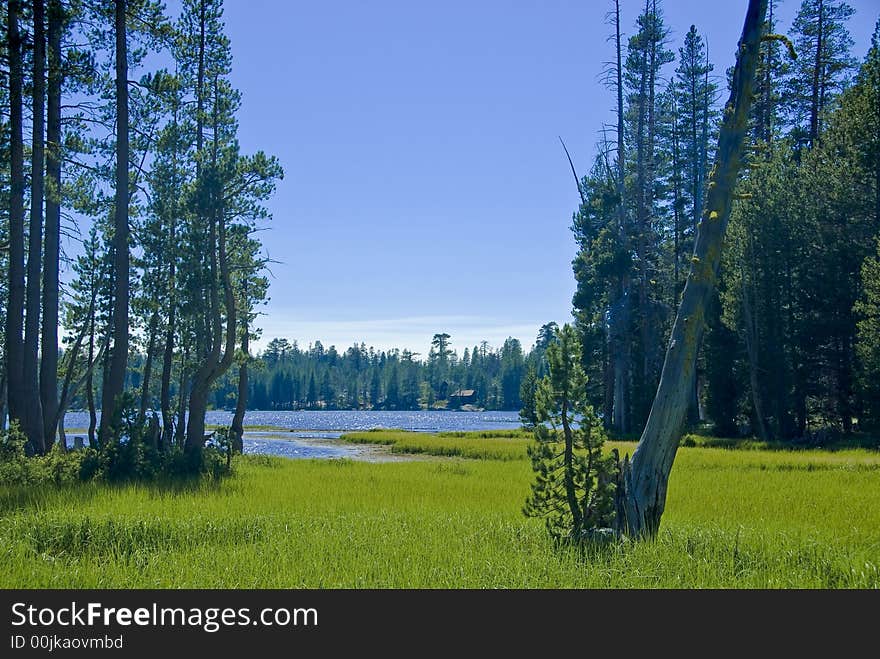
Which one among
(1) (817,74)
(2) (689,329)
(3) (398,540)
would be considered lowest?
(3) (398,540)

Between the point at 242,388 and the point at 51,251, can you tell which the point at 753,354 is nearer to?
the point at 242,388

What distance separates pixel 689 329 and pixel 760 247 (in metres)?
26.6

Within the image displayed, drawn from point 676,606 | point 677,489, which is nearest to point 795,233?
point 677,489

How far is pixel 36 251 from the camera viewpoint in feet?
55.9

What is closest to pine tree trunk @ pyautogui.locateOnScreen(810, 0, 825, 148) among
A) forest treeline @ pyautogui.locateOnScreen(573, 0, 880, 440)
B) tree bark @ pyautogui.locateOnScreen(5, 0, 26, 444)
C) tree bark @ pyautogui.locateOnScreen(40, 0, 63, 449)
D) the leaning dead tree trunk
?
forest treeline @ pyautogui.locateOnScreen(573, 0, 880, 440)

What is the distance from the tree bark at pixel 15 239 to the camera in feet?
53.4

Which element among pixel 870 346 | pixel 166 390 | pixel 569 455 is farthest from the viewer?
pixel 166 390

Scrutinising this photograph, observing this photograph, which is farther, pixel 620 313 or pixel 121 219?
pixel 620 313

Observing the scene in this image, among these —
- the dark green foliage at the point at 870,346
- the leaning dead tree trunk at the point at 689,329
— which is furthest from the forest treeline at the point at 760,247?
the leaning dead tree trunk at the point at 689,329

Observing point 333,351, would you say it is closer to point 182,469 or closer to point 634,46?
point 634,46

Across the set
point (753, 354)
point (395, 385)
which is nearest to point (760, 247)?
point (753, 354)

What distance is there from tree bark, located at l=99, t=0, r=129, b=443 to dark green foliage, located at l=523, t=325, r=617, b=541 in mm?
12589

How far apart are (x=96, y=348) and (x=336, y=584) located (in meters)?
29.2

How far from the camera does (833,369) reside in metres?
30.2
